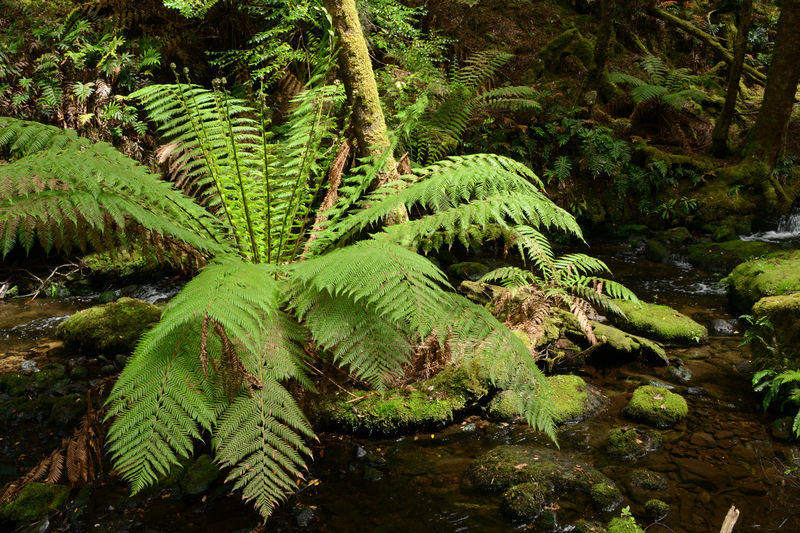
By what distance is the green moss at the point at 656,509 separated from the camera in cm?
201

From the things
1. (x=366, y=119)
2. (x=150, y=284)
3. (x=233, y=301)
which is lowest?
(x=150, y=284)

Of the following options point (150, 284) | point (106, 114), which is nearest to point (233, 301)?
point (150, 284)

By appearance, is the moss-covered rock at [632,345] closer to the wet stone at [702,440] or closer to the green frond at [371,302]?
the wet stone at [702,440]

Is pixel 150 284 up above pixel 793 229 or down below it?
below

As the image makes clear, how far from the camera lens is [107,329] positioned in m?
3.57

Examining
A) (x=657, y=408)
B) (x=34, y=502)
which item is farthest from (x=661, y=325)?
(x=34, y=502)

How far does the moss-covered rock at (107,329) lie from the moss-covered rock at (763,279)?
463 centimetres

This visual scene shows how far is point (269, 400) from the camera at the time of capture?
1706mm

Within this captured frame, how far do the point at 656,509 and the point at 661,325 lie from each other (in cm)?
214

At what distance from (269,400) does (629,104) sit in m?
8.19

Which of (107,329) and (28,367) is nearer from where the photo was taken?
(28,367)

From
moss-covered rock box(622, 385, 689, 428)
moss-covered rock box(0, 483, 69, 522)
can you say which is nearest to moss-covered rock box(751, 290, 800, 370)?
moss-covered rock box(622, 385, 689, 428)

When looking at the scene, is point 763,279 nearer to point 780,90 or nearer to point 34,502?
point 780,90

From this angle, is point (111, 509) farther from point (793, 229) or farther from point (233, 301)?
point (793, 229)
